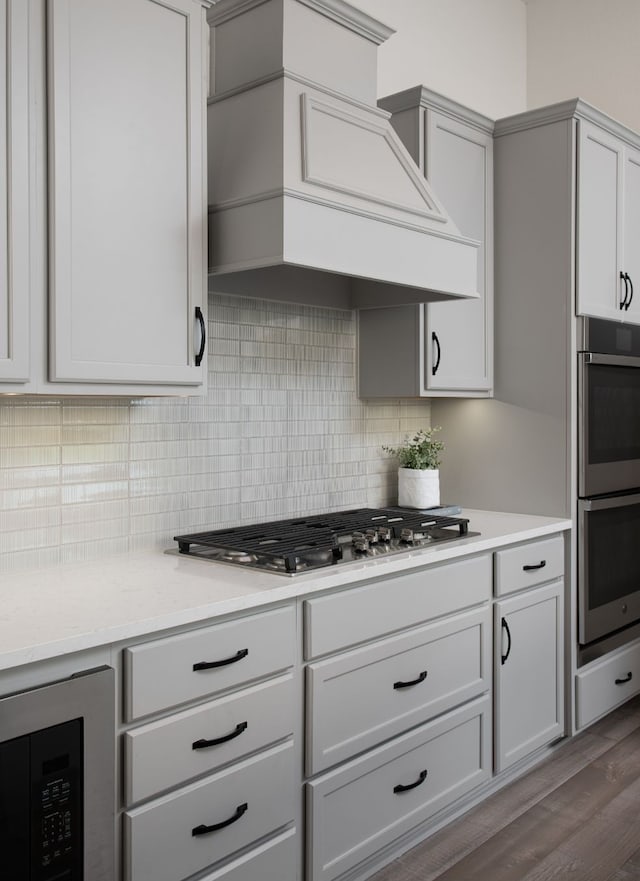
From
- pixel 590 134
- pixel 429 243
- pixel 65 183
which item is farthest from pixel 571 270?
pixel 65 183

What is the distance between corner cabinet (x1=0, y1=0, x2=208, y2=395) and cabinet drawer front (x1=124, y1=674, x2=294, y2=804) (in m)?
0.80

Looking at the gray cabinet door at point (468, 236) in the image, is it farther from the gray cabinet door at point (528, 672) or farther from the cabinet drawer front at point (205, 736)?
the cabinet drawer front at point (205, 736)

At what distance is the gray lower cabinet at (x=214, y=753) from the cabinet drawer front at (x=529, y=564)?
103 cm

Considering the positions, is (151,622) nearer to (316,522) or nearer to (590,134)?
(316,522)

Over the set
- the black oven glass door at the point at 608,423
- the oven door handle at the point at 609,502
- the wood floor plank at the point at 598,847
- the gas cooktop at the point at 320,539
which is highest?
the black oven glass door at the point at 608,423

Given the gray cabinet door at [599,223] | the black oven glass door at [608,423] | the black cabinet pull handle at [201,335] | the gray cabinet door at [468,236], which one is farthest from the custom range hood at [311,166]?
the black oven glass door at [608,423]

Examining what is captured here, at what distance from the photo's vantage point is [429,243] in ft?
8.50

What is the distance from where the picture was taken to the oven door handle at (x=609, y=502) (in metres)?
3.24

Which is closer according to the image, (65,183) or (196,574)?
(65,183)

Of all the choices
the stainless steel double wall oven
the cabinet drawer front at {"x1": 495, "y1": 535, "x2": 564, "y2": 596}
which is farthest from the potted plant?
the stainless steel double wall oven

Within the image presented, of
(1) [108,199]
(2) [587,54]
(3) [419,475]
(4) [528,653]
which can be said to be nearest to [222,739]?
(1) [108,199]

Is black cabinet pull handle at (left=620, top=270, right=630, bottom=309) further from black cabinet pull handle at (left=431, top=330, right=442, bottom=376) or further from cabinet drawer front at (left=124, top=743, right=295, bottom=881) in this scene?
cabinet drawer front at (left=124, top=743, right=295, bottom=881)

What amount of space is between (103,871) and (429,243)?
191cm

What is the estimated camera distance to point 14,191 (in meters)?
1.82
